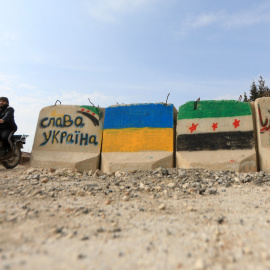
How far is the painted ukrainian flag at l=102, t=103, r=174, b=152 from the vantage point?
187 inches

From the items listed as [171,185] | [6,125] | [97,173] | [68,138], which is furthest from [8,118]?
[171,185]

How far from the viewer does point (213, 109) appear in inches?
185

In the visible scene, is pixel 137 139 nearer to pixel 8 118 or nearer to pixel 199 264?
pixel 8 118

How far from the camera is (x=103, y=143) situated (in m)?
5.08

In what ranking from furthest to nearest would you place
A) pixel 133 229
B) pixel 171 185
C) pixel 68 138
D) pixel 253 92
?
pixel 253 92
pixel 68 138
pixel 171 185
pixel 133 229

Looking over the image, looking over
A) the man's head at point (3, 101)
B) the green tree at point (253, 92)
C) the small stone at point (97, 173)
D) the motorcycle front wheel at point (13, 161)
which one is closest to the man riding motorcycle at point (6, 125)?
the man's head at point (3, 101)

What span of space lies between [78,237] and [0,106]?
495cm

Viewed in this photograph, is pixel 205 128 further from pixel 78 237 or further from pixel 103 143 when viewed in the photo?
pixel 78 237

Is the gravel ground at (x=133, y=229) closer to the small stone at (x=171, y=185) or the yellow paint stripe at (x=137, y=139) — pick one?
the small stone at (x=171, y=185)

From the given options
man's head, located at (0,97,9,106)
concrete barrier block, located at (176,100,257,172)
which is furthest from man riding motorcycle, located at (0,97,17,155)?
concrete barrier block, located at (176,100,257,172)

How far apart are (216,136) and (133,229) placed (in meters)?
3.58

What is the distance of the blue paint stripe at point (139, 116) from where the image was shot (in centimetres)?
488

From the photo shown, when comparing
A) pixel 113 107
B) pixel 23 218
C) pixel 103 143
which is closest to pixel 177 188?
pixel 23 218

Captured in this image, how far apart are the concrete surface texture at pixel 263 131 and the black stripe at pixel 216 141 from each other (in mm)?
157
